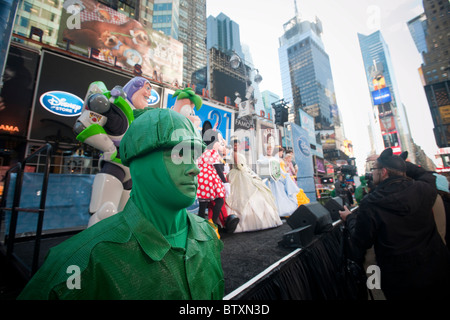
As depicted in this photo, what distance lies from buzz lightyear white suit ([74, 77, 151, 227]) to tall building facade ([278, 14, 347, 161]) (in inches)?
3020

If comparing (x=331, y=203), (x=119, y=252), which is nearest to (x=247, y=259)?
(x=119, y=252)

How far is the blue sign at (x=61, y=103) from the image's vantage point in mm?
5418

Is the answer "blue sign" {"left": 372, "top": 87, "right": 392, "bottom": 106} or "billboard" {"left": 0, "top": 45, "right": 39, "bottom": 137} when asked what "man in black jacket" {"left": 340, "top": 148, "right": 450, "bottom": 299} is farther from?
"blue sign" {"left": 372, "top": 87, "right": 392, "bottom": 106}

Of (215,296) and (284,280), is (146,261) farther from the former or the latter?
(284,280)

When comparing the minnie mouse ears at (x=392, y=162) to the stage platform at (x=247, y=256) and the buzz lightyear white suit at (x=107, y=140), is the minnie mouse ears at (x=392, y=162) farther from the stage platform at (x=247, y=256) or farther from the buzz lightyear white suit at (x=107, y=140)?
the buzz lightyear white suit at (x=107, y=140)

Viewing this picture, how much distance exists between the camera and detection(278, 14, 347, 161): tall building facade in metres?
75.7

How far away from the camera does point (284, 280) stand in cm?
166

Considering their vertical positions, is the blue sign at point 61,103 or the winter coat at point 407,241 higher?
the blue sign at point 61,103

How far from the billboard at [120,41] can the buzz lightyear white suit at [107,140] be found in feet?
26.6

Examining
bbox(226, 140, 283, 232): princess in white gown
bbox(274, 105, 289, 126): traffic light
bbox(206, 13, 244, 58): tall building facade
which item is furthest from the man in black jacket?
bbox(206, 13, 244, 58): tall building facade

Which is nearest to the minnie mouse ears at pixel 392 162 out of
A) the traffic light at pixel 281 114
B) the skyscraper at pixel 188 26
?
the traffic light at pixel 281 114

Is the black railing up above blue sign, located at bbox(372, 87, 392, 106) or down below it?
below

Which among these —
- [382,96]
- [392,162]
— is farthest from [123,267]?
[382,96]
